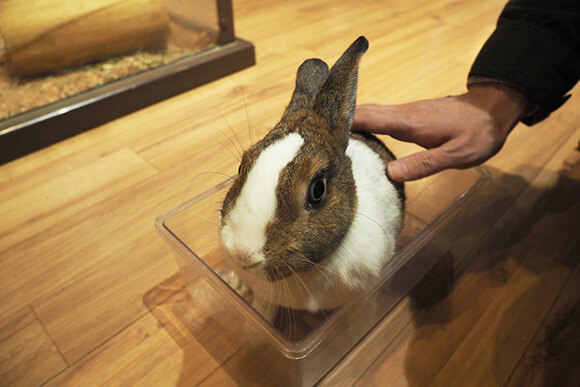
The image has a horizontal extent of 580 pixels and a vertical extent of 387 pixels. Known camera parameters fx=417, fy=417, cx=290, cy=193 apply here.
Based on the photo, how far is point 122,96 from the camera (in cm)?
159

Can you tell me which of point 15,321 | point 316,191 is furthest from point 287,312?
point 15,321

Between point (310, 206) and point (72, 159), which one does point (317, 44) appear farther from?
point (310, 206)

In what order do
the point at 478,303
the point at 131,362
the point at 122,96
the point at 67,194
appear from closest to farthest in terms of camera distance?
1. the point at 131,362
2. the point at 478,303
3. the point at 67,194
4. the point at 122,96

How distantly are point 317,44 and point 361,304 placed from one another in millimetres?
1527

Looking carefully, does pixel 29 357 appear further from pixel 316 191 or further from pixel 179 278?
pixel 316 191

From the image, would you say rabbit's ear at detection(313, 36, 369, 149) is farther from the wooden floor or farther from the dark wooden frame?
the dark wooden frame

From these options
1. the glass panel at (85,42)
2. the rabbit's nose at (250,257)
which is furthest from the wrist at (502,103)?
the glass panel at (85,42)

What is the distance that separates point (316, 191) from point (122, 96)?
1180 millimetres

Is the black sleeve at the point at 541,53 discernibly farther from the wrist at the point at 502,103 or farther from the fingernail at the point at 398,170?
the fingernail at the point at 398,170

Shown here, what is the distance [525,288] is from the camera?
3.36 ft

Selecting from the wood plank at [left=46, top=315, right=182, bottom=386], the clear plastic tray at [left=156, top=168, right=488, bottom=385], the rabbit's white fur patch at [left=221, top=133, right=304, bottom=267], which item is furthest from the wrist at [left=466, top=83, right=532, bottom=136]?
the wood plank at [left=46, top=315, right=182, bottom=386]

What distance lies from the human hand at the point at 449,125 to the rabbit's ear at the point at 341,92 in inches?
8.3

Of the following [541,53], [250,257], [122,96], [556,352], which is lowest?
[556,352]

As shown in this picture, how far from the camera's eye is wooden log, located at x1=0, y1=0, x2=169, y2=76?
1.58 metres
